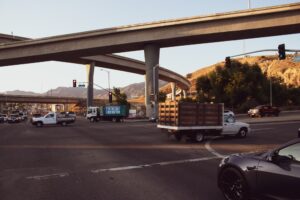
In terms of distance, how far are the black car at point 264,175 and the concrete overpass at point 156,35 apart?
42872 mm

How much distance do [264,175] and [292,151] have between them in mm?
644

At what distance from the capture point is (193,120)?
71.3 ft

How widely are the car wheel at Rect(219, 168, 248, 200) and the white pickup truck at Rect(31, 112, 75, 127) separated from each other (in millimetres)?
39945

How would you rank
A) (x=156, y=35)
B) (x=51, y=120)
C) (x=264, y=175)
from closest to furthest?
(x=264, y=175) < (x=51, y=120) < (x=156, y=35)

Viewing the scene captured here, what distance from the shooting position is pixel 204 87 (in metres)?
87.6

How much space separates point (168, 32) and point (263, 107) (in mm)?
17825

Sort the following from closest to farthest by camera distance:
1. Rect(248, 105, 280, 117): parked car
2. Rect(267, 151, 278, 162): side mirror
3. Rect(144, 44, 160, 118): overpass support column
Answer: Rect(267, 151, 278, 162): side mirror, Rect(248, 105, 280, 117): parked car, Rect(144, 44, 160, 118): overpass support column

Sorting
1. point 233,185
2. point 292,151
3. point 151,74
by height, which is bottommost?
point 233,185

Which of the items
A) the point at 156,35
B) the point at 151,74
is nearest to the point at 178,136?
the point at 156,35

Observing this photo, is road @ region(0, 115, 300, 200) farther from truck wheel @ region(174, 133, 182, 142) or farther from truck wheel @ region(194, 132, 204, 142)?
truck wheel @ region(174, 133, 182, 142)

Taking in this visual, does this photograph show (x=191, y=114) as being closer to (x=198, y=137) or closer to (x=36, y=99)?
(x=198, y=137)

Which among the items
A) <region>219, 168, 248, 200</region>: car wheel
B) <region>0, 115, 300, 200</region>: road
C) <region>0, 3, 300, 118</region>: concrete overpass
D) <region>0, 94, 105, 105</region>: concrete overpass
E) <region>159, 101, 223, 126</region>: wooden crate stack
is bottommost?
<region>0, 115, 300, 200</region>: road

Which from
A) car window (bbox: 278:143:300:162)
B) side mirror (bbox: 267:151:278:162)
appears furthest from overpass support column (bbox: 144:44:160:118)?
car window (bbox: 278:143:300:162)

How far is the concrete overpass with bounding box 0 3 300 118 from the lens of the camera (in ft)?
158
